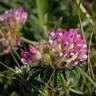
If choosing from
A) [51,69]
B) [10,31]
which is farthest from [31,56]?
[10,31]

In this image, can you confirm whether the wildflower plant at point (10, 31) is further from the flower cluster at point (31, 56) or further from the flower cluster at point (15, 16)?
the flower cluster at point (31, 56)

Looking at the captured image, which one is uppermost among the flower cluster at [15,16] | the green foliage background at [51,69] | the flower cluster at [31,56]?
the flower cluster at [15,16]

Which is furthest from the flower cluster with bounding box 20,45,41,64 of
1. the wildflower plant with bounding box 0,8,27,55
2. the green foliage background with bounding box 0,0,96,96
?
the wildflower plant with bounding box 0,8,27,55

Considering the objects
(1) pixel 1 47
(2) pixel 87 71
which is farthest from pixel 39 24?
(2) pixel 87 71

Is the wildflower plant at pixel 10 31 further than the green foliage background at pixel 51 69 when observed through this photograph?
Yes

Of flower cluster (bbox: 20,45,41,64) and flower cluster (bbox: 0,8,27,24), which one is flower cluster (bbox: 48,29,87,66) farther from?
flower cluster (bbox: 0,8,27,24)

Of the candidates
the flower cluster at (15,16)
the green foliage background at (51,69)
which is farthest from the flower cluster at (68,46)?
the flower cluster at (15,16)
